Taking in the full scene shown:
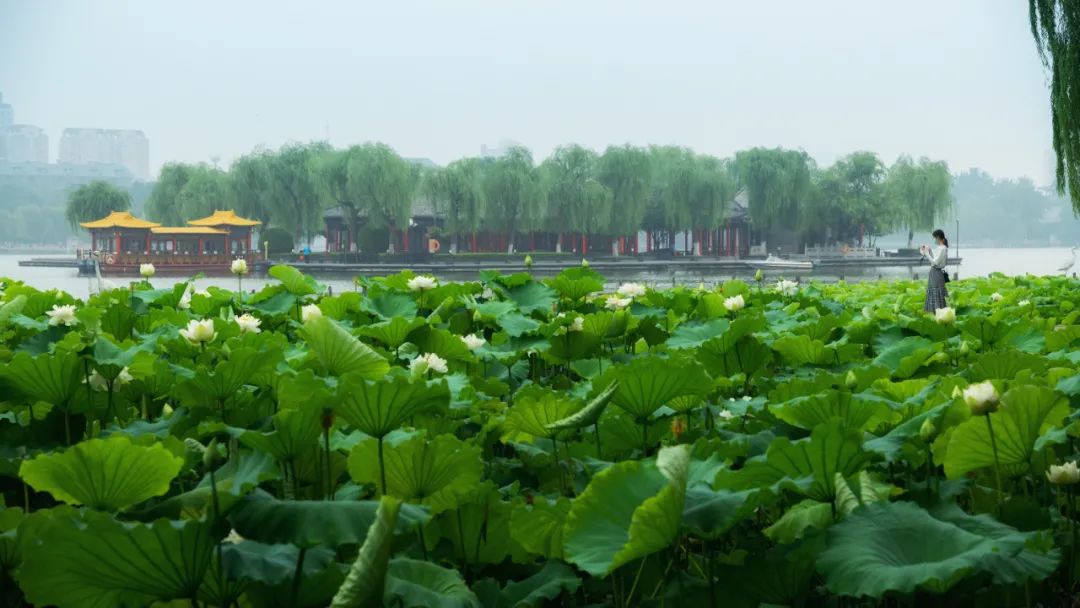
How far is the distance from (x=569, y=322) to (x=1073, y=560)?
115 cm

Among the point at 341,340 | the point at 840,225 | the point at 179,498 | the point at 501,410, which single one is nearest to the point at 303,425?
the point at 179,498

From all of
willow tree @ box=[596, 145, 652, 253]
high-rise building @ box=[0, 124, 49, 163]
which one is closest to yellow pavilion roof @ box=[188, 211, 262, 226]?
willow tree @ box=[596, 145, 652, 253]

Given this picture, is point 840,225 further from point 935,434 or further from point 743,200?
point 935,434

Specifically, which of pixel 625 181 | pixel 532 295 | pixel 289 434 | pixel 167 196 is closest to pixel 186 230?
pixel 167 196

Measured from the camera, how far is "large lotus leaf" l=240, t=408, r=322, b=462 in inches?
40.8

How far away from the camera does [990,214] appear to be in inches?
4857

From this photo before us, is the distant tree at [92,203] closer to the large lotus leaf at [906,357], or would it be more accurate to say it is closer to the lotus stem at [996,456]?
the large lotus leaf at [906,357]

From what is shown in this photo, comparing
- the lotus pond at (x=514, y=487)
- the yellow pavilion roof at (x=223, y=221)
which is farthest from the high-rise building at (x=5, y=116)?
the lotus pond at (x=514, y=487)

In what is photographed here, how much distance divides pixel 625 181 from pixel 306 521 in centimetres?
3268

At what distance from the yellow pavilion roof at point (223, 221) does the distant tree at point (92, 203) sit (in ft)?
24.7

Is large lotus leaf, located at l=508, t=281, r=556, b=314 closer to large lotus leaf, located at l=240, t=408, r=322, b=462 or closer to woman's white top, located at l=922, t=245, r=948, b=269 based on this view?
large lotus leaf, located at l=240, t=408, r=322, b=462

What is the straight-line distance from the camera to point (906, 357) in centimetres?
193

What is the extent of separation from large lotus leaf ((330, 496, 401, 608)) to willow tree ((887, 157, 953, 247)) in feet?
129

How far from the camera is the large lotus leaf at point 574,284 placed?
10.2 feet
